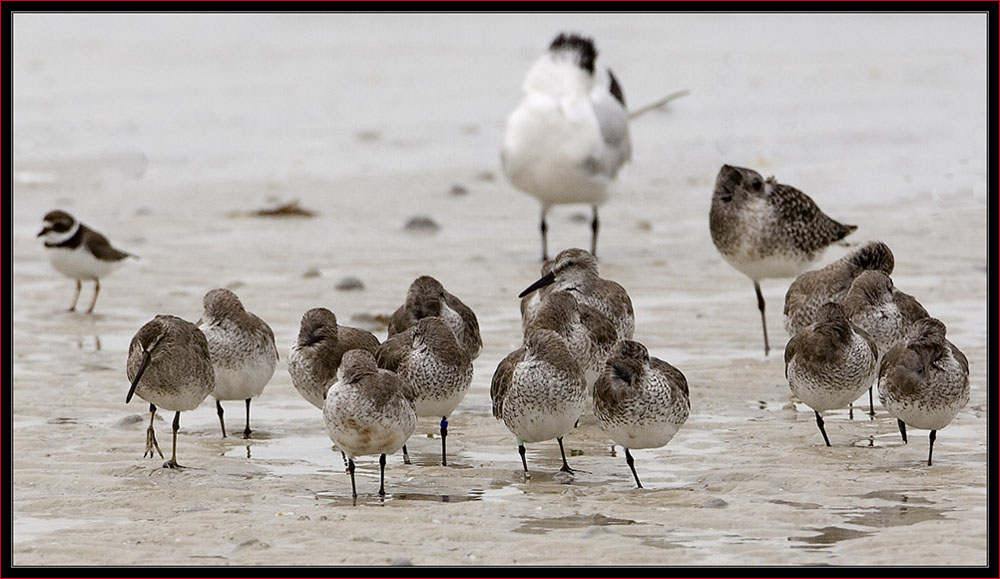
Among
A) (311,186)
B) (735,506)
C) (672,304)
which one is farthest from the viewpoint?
(311,186)

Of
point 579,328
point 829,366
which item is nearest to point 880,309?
point 829,366

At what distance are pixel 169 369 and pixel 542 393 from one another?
202cm

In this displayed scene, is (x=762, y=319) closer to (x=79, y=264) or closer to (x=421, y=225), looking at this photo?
(x=421, y=225)

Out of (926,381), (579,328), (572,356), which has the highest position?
(579,328)

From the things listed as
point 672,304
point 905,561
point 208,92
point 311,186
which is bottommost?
point 905,561

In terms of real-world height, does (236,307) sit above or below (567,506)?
above

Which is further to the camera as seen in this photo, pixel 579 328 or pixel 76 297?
pixel 76 297

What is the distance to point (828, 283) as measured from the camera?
1030cm

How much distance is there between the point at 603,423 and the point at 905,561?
217cm

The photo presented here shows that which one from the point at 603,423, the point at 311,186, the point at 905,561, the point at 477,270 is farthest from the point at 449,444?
the point at 311,186

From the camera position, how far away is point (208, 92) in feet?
75.6

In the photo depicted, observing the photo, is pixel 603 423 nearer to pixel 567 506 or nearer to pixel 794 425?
pixel 567 506

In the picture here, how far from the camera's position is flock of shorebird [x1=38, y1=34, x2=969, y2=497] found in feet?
26.5

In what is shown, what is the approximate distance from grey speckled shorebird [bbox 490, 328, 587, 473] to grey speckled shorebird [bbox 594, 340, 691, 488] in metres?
0.16
